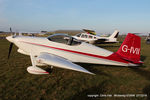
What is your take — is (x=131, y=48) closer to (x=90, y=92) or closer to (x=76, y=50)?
(x=76, y=50)

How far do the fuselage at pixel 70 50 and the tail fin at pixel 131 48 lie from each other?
0.32 meters

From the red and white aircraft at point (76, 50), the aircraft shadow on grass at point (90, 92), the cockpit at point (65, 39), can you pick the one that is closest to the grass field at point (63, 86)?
the aircraft shadow on grass at point (90, 92)

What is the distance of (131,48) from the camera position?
17.0 feet

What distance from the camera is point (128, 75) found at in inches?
198

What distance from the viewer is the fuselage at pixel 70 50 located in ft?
17.0

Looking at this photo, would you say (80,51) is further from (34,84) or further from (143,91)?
(143,91)

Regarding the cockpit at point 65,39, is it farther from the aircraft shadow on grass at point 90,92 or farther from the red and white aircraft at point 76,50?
the aircraft shadow on grass at point 90,92

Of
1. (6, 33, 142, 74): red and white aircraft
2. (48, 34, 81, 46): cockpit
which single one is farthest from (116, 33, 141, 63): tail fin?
(48, 34, 81, 46): cockpit

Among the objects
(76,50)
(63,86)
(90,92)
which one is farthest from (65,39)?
(90,92)

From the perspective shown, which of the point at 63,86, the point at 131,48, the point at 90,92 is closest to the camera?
the point at 90,92

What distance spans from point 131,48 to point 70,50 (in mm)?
3378

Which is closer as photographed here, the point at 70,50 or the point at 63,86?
the point at 63,86

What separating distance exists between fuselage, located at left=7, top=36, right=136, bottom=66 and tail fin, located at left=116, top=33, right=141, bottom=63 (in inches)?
12.7

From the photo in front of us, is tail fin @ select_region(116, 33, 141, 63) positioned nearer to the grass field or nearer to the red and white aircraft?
the red and white aircraft
